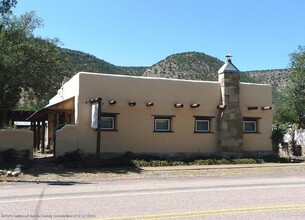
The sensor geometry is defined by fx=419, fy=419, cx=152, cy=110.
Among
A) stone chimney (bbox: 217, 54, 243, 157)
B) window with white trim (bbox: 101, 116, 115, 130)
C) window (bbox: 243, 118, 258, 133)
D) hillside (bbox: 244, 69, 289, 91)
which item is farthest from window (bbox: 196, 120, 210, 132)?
hillside (bbox: 244, 69, 289, 91)

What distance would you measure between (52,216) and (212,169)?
11.8m

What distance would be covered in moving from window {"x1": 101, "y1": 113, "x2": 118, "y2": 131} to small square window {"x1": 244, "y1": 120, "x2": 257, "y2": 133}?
7.81 m

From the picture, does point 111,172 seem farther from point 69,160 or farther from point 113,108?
point 113,108

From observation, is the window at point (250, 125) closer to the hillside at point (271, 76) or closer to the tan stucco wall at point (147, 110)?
the tan stucco wall at point (147, 110)

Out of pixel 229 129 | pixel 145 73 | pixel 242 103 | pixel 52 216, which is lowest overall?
pixel 52 216

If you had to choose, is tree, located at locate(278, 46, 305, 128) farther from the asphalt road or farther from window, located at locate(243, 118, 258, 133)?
the asphalt road

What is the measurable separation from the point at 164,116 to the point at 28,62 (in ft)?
34.7

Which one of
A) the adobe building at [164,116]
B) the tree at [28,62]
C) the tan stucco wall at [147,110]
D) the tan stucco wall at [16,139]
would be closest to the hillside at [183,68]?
the tree at [28,62]

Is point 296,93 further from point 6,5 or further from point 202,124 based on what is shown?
point 6,5

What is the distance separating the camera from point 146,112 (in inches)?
845

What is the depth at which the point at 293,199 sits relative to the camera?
31.3 ft

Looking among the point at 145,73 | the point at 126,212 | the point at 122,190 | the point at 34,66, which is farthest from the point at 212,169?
the point at 145,73

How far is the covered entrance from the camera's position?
845 inches

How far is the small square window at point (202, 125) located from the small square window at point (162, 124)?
1658mm
